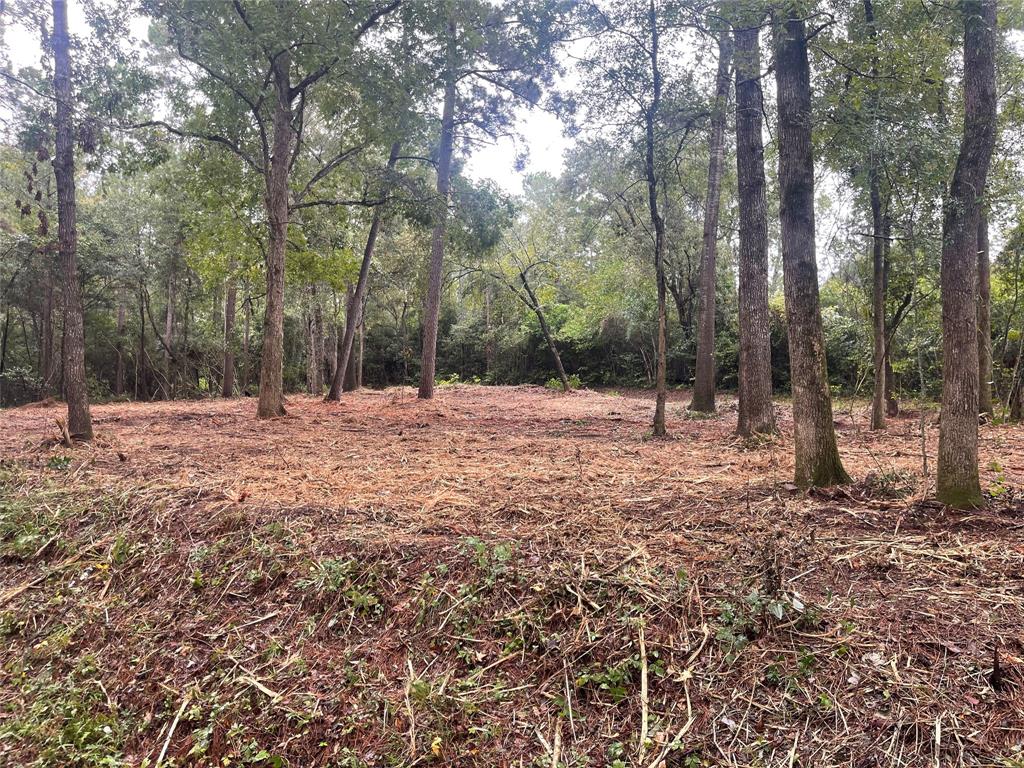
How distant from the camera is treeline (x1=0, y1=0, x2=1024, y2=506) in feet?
12.9

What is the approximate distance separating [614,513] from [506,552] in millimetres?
957

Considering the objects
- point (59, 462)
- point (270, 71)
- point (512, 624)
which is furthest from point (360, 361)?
point (512, 624)

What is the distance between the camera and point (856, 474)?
14.4 ft

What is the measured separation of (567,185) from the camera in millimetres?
16359

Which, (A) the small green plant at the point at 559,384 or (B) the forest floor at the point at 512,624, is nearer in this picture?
(B) the forest floor at the point at 512,624

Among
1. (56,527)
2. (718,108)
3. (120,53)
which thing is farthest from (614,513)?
(120,53)

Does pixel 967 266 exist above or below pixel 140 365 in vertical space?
above

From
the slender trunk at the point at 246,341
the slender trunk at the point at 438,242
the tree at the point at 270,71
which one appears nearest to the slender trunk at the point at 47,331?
the slender trunk at the point at 246,341

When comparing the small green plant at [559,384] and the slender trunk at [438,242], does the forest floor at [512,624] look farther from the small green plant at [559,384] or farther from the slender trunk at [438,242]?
the small green plant at [559,384]

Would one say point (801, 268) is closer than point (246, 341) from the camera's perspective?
Yes

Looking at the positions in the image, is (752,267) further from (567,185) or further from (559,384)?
(559,384)

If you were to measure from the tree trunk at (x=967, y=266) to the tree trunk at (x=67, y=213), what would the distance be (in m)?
7.81

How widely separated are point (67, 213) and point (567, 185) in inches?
515

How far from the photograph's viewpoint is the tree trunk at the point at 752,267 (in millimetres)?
6195
